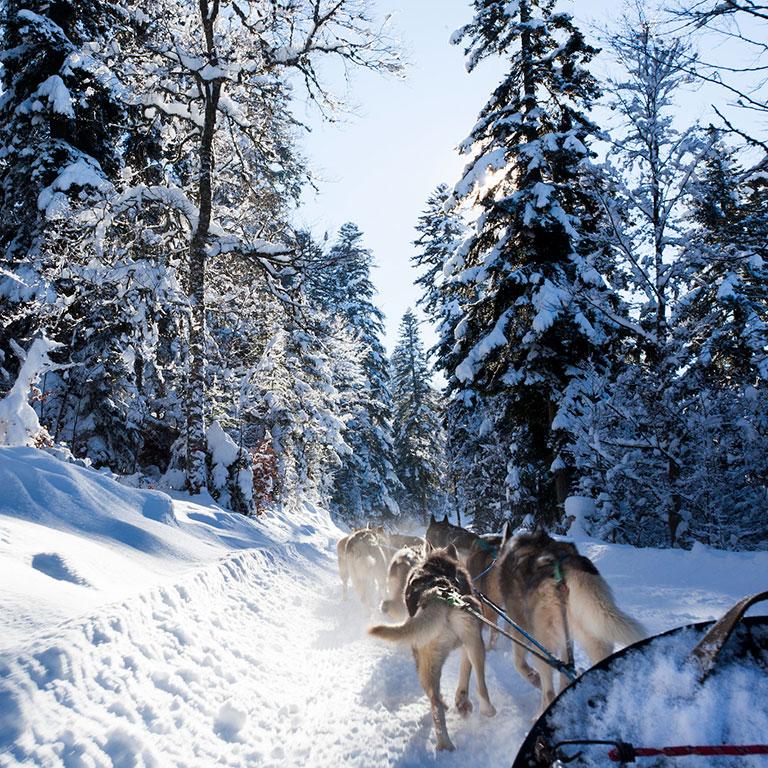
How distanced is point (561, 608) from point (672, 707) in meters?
2.25

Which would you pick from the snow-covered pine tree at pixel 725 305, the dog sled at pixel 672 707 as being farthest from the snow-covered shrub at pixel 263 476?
the dog sled at pixel 672 707

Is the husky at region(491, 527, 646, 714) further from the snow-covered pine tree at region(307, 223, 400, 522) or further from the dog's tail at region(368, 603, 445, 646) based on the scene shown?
the snow-covered pine tree at region(307, 223, 400, 522)

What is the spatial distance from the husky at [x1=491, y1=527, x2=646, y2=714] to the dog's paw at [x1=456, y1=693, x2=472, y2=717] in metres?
0.48

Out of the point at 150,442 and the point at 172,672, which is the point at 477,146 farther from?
the point at 172,672

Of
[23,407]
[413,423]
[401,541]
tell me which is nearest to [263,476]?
[401,541]

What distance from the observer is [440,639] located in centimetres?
354

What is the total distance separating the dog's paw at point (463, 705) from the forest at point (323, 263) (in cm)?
608

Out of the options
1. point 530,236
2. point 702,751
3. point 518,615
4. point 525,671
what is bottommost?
point 525,671

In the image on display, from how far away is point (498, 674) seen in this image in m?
4.49

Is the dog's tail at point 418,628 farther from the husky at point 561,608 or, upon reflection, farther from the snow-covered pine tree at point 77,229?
the snow-covered pine tree at point 77,229

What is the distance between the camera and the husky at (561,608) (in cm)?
311

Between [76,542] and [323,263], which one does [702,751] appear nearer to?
[76,542]

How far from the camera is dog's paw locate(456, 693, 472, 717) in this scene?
12.0 ft

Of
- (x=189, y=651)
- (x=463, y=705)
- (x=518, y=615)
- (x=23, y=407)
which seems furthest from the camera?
(x=23, y=407)
